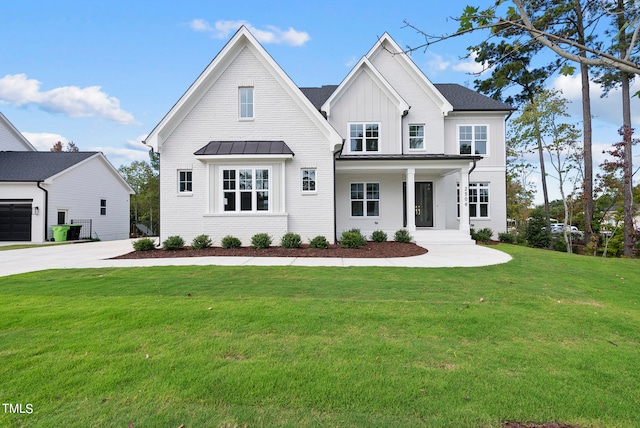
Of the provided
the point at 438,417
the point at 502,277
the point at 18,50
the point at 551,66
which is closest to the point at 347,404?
the point at 438,417

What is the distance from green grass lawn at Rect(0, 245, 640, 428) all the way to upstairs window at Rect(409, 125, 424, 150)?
476 inches

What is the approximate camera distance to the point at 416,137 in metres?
17.3

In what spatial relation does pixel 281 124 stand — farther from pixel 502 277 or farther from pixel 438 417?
pixel 438 417

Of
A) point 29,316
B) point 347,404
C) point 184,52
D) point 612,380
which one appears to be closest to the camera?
point 347,404

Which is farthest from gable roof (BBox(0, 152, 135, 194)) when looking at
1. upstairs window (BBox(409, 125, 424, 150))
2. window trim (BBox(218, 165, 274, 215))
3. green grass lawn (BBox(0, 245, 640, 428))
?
upstairs window (BBox(409, 125, 424, 150))

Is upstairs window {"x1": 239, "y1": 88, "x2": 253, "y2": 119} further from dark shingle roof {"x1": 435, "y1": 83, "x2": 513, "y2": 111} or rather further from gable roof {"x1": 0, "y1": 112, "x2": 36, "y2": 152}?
gable roof {"x1": 0, "y1": 112, "x2": 36, "y2": 152}

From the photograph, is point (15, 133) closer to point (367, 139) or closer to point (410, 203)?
point (367, 139)

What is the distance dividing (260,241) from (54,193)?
53.9ft

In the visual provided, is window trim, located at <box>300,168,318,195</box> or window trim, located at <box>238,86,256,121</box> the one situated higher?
window trim, located at <box>238,86,256,121</box>

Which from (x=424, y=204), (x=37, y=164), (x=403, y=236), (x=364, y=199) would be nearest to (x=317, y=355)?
(x=403, y=236)

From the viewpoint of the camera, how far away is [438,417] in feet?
7.75

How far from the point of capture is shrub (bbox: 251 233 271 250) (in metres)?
12.3

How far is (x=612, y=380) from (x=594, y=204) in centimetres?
2072

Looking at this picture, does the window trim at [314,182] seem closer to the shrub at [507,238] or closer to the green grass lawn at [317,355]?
the green grass lawn at [317,355]
